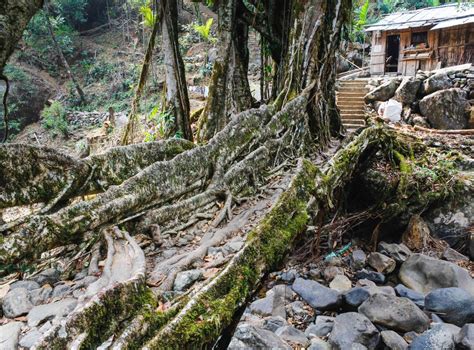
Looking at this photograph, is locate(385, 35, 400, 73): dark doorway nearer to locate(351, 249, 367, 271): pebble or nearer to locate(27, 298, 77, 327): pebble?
locate(351, 249, 367, 271): pebble

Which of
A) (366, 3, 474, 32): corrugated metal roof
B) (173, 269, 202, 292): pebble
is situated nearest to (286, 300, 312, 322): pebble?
(173, 269, 202, 292): pebble

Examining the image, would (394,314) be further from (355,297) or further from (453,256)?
(453,256)

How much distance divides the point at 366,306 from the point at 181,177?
2.19m

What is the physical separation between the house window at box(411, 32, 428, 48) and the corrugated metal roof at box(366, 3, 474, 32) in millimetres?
677

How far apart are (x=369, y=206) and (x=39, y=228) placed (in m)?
4.72

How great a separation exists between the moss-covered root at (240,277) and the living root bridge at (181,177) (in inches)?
33.6

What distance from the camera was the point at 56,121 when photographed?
47.1 ft

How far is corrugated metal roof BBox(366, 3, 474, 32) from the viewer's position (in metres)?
13.8

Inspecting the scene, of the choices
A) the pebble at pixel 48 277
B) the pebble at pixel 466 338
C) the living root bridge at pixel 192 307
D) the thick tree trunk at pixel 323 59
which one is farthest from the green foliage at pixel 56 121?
the pebble at pixel 466 338

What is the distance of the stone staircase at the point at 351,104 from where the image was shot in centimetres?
1020

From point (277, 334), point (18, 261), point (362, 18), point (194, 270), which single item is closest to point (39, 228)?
point (18, 261)

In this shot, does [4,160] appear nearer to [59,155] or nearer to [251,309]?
[59,155]

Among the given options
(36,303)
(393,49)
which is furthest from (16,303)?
(393,49)

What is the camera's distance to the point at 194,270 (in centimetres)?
220
